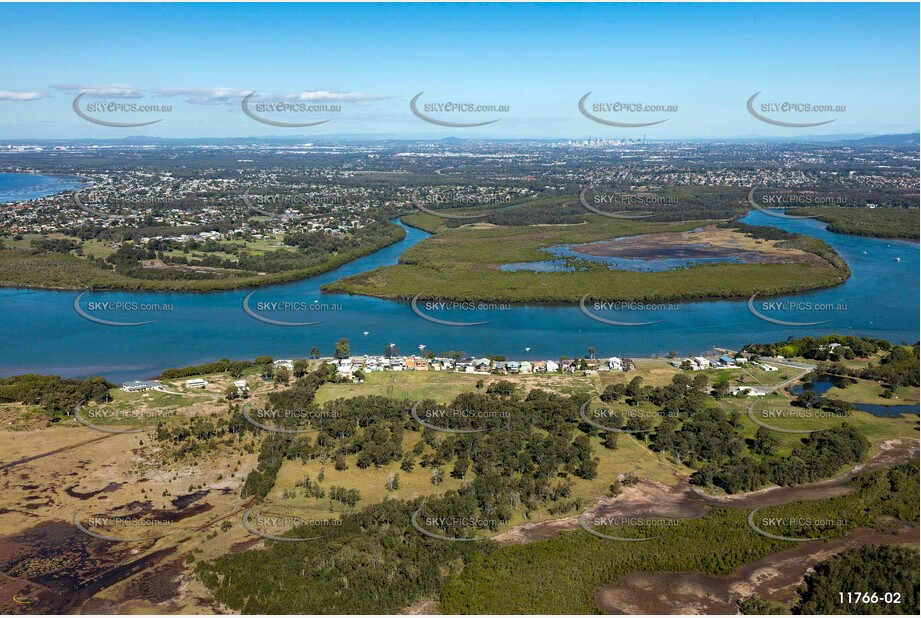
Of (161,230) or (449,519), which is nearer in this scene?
(449,519)

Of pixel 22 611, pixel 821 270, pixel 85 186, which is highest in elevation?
pixel 85 186

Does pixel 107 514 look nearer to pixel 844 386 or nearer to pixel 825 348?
pixel 844 386

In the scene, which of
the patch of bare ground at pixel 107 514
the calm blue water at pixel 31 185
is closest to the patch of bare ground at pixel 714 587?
the patch of bare ground at pixel 107 514

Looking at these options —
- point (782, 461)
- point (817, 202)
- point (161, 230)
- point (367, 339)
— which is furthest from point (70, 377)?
point (817, 202)

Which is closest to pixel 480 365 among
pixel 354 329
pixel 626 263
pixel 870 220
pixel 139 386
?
pixel 354 329

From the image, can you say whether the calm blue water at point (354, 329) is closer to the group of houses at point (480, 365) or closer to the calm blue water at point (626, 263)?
the group of houses at point (480, 365)

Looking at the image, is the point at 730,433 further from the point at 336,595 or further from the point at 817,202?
the point at 817,202
